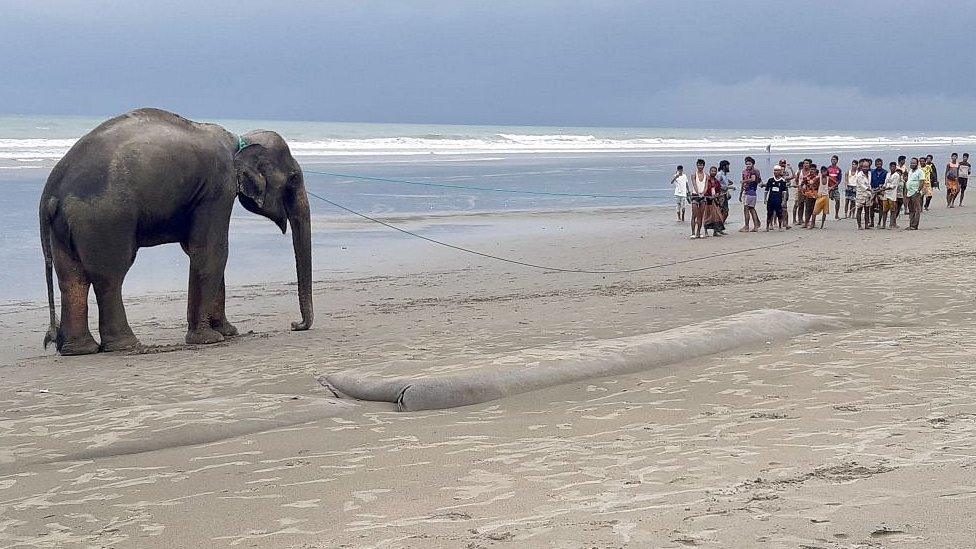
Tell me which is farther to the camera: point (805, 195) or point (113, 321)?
point (805, 195)

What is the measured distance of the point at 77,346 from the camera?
9562 millimetres

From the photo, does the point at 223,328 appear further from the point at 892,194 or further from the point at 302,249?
the point at 892,194

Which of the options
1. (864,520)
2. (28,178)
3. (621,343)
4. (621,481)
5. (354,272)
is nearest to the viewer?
(864,520)

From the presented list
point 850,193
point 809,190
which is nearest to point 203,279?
point 809,190

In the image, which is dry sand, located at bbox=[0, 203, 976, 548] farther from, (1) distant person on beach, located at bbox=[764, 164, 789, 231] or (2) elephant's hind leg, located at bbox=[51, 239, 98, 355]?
(1) distant person on beach, located at bbox=[764, 164, 789, 231]

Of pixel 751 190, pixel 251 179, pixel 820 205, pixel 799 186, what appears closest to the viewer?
pixel 251 179

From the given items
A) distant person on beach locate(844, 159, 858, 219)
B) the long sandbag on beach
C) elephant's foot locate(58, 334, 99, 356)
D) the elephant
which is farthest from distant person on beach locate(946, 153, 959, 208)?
elephant's foot locate(58, 334, 99, 356)

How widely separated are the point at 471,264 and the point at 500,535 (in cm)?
1225

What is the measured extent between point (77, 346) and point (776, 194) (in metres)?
14.4

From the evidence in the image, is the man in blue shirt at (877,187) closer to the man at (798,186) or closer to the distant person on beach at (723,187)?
the man at (798,186)

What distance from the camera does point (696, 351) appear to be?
791 centimetres

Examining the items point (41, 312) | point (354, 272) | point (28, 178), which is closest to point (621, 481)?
point (41, 312)

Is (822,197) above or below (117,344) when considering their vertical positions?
above

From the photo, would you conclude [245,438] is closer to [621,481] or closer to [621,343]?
[621,481]
